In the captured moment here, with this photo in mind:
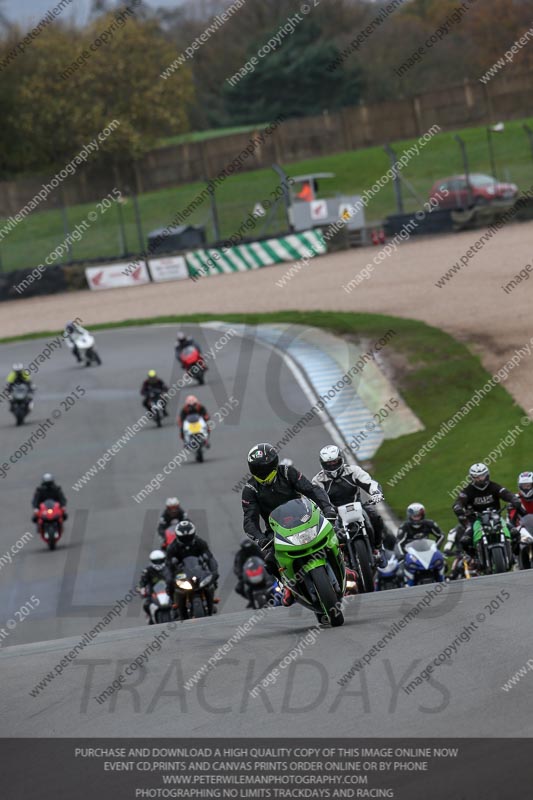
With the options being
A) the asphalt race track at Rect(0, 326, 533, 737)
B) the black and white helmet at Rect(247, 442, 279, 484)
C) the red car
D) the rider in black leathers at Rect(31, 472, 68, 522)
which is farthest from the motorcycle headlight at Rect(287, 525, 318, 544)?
the red car

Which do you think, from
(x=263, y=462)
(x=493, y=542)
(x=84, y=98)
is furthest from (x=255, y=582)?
(x=84, y=98)

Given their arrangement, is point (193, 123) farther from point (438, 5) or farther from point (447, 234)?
point (447, 234)

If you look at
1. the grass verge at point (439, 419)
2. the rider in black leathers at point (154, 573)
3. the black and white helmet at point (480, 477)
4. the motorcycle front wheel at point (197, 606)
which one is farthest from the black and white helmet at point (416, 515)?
the grass verge at point (439, 419)

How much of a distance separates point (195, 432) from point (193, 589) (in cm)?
1075

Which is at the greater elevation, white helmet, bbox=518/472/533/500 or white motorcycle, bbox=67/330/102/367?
white motorcycle, bbox=67/330/102/367

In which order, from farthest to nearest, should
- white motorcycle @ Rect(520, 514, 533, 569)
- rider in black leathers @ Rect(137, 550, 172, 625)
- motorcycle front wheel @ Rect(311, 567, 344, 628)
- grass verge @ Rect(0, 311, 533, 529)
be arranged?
grass verge @ Rect(0, 311, 533, 529) → rider in black leathers @ Rect(137, 550, 172, 625) → white motorcycle @ Rect(520, 514, 533, 569) → motorcycle front wheel @ Rect(311, 567, 344, 628)

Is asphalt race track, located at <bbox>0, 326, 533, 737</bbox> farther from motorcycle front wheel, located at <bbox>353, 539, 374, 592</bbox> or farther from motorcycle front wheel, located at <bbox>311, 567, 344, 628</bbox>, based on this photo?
motorcycle front wheel, located at <bbox>353, 539, 374, 592</bbox>

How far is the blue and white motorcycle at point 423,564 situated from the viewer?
1371 centimetres

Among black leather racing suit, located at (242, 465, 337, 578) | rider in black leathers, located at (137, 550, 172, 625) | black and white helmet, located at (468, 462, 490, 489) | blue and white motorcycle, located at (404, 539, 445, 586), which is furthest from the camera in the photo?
rider in black leathers, located at (137, 550, 172, 625)

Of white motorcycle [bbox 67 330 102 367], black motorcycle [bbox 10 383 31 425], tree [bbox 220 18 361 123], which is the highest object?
tree [bbox 220 18 361 123]

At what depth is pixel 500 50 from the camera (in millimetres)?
82688

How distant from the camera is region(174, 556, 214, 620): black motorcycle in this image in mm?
13984

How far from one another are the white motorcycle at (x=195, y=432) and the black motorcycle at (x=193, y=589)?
10374 millimetres

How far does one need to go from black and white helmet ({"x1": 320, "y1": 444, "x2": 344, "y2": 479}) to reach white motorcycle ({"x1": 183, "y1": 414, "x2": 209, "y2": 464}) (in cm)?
1227
